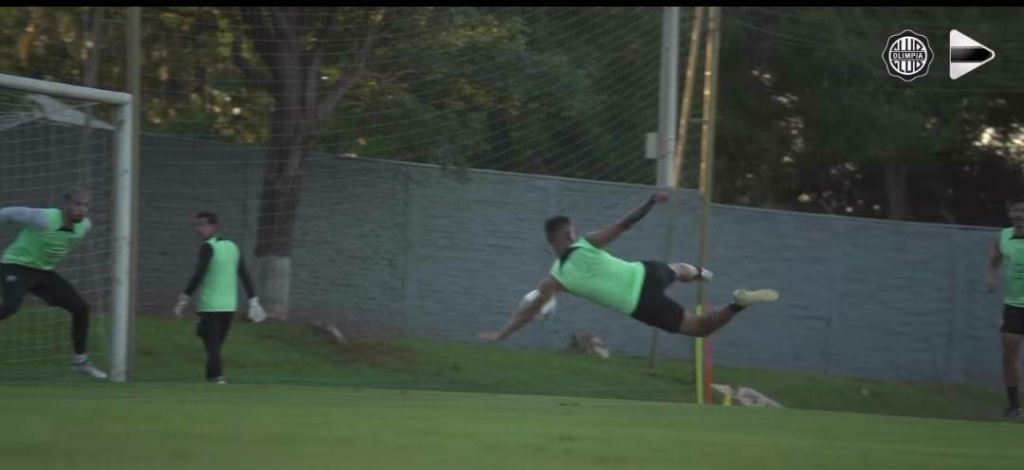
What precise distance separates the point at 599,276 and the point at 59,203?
19.3 ft

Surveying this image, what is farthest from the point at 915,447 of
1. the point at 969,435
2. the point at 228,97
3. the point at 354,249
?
the point at 354,249

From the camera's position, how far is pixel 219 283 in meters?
13.5

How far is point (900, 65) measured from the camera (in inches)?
766

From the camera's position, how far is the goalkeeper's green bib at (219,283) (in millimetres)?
13523

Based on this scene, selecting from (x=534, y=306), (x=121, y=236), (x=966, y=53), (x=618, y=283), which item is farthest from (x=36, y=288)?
(x=966, y=53)

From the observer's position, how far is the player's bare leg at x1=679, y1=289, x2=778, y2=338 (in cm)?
1150

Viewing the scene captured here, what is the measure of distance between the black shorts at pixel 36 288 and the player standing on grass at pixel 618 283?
3.85 meters

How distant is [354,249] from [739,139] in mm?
10011

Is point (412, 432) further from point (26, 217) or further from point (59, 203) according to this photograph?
point (59, 203)

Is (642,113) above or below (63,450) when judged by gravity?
above

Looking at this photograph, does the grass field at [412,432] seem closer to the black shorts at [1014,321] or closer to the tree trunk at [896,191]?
the black shorts at [1014,321]

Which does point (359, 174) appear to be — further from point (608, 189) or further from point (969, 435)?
point (969, 435)

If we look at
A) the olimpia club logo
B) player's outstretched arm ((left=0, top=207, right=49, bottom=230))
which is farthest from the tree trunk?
player's outstretched arm ((left=0, top=207, right=49, bottom=230))

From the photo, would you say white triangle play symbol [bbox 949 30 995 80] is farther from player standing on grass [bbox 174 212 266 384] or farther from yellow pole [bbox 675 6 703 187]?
player standing on grass [bbox 174 212 266 384]
